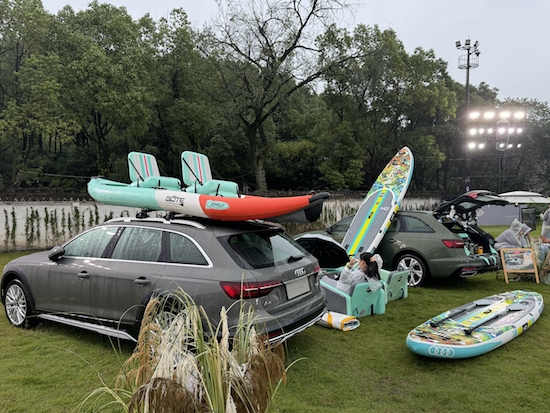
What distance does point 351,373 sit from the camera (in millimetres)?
3701

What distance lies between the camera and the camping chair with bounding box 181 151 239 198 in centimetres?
513

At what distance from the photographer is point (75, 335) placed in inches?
182

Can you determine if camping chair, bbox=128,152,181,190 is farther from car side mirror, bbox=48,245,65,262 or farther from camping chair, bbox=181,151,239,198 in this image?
car side mirror, bbox=48,245,65,262

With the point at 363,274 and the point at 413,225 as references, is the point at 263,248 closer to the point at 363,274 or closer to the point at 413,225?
the point at 363,274

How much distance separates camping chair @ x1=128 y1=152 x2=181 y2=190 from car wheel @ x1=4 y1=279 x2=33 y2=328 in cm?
193

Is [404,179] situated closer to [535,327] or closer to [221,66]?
[535,327]

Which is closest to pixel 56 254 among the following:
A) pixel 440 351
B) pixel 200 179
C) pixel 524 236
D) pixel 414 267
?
pixel 200 179

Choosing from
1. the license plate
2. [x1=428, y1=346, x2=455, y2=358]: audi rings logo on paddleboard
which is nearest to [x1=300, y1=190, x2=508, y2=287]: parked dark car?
[x1=428, y1=346, x2=455, y2=358]: audi rings logo on paddleboard

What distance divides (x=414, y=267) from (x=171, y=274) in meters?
5.02

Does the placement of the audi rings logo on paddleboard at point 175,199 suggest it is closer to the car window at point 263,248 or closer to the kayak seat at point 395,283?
the car window at point 263,248

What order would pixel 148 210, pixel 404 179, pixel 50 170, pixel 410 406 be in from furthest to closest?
1. pixel 50 170
2. pixel 404 179
3. pixel 148 210
4. pixel 410 406

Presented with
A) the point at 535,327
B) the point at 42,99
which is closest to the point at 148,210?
the point at 535,327

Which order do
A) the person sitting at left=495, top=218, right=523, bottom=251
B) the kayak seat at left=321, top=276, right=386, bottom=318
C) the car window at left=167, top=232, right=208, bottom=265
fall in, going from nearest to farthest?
1. the car window at left=167, top=232, right=208, bottom=265
2. the kayak seat at left=321, top=276, right=386, bottom=318
3. the person sitting at left=495, top=218, right=523, bottom=251

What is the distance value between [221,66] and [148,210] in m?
16.9
